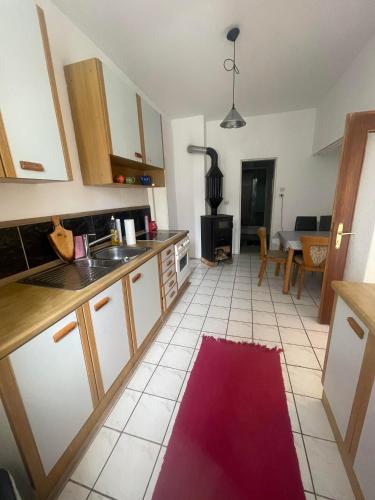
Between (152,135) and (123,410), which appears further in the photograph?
(152,135)

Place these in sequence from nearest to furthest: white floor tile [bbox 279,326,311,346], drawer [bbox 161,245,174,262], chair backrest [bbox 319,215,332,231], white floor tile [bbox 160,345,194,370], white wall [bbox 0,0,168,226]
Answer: white wall [bbox 0,0,168,226] < white floor tile [bbox 160,345,194,370] < white floor tile [bbox 279,326,311,346] < drawer [bbox 161,245,174,262] < chair backrest [bbox 319,215,332,231]

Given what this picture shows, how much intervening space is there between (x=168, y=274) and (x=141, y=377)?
974 millimetres

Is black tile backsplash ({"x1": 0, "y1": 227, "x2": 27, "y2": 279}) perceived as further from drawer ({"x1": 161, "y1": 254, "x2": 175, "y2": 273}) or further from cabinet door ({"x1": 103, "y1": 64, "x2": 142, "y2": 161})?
drawer ({"x1": 161, "y1": 254, "x2": 175, "y2": 273})

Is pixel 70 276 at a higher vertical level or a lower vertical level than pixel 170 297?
higher

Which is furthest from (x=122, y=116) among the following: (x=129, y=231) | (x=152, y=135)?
(x=129, y=231)

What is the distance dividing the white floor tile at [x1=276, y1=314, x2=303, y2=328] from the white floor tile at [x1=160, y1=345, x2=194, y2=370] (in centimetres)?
101

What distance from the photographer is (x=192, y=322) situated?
215cm

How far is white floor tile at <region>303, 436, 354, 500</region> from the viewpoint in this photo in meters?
0.92

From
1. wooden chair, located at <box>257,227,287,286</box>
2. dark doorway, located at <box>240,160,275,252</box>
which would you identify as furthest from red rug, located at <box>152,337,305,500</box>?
dark doorway, located at <box>240,160,275,252</box>

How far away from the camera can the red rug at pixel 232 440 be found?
937 millimetres

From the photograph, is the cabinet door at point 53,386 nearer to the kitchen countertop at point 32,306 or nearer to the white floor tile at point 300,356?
the kitchen countertop at point 32,306

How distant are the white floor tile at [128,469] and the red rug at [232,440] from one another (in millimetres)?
82

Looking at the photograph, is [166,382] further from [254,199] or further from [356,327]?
[254,199]

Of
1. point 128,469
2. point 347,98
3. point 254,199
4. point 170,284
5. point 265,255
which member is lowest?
point 128,469
